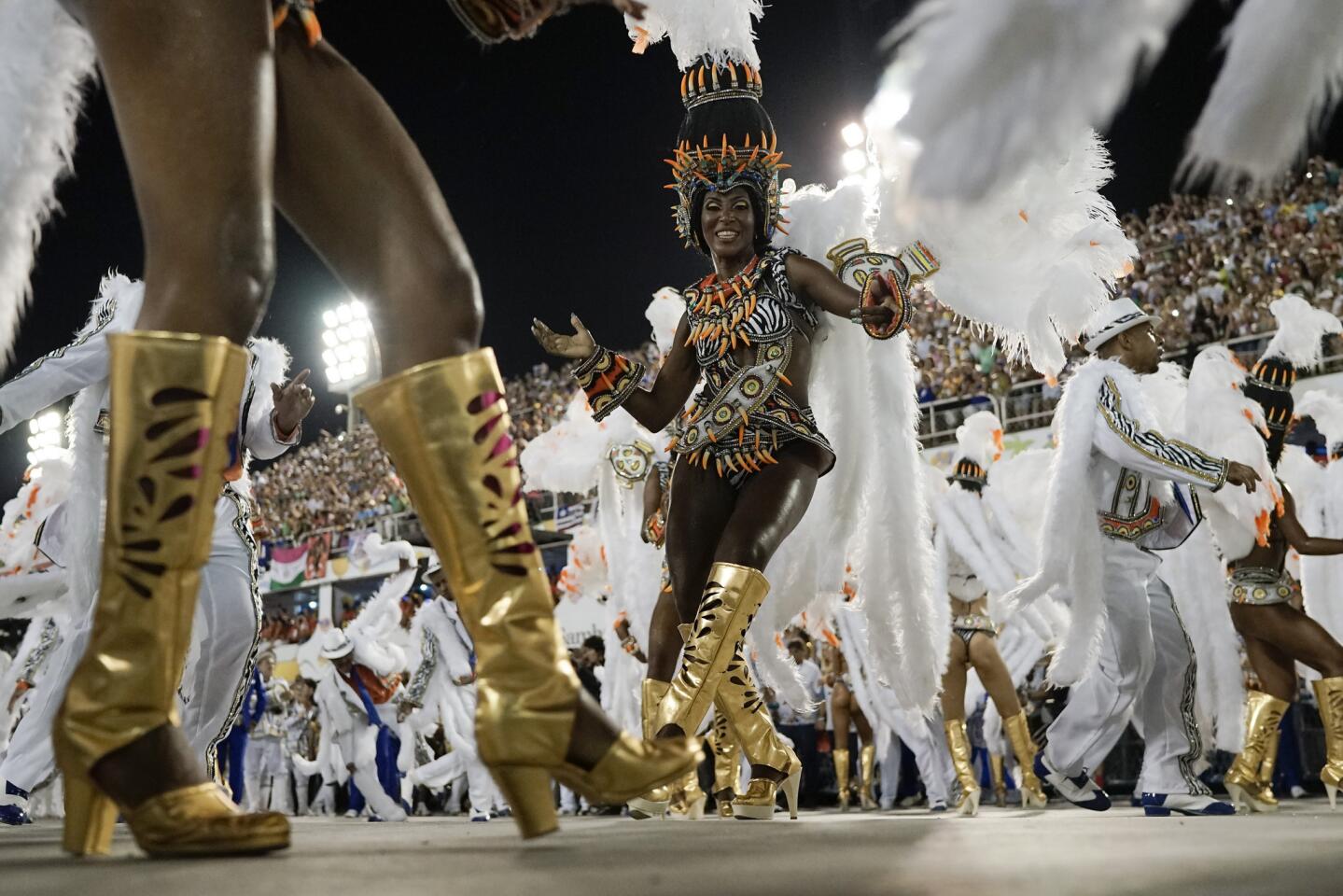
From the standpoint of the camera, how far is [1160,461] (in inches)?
188

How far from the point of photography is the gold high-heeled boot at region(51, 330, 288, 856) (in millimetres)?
1508

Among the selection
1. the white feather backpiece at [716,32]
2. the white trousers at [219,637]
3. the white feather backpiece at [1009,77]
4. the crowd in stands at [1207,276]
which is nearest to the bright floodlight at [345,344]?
the crowd in stands at [1207,276]

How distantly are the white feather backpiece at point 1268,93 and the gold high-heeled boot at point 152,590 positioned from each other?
1.24m

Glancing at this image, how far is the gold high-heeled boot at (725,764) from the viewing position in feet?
13.3

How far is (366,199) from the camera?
186 centimetres

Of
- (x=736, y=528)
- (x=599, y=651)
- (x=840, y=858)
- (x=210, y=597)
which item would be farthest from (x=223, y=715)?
(x=599, y=651)

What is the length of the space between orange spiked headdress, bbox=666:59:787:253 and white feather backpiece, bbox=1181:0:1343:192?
8.56 ft

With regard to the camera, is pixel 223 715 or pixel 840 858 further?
pixel 223 715

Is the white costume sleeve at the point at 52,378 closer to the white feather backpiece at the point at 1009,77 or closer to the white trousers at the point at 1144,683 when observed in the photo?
the white feather backpiece at the point at 1009,77

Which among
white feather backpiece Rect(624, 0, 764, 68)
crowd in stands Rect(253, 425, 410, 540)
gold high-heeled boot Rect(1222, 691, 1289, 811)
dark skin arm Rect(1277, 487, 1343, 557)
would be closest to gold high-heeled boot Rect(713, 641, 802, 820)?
white feather backpiece Rect(624, 0, 764, 68)

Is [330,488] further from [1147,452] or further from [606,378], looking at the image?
[606,378]

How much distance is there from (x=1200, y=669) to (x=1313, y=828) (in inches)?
171

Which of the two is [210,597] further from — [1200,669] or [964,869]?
[1200,669]

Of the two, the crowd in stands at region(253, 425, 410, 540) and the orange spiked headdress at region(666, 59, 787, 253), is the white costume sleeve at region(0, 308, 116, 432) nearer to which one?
Answer: the orange spiked headdress at region(666, 59, 787, 253)
